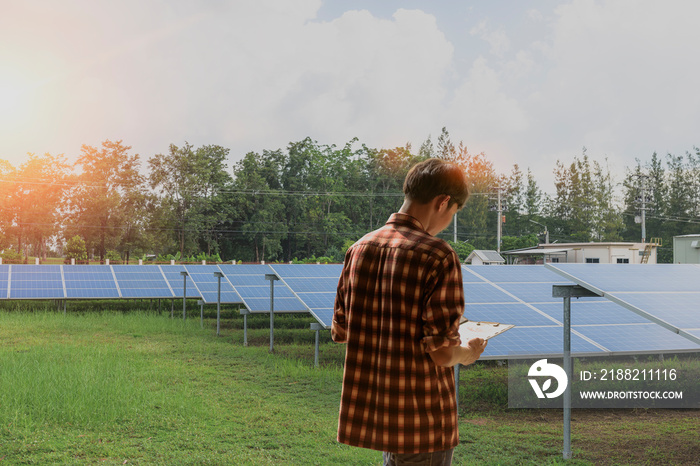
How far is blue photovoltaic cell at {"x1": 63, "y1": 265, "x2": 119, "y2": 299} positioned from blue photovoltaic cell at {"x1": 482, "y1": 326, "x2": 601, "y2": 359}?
1346 centimetres

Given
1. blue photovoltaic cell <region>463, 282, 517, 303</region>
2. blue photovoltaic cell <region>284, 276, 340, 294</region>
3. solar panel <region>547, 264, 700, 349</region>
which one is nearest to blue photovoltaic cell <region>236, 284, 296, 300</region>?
blue photovoltaic cell <region>284, 276, 340, 294</region>

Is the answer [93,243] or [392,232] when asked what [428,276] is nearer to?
[392,232]

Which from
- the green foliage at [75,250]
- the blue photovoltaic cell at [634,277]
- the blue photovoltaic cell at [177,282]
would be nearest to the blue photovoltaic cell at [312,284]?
the blue photovoltaic cell at [634,277]

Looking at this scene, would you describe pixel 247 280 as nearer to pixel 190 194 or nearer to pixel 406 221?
pixel 406 221

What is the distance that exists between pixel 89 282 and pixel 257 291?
24.2 feet

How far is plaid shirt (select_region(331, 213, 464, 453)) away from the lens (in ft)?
7.60

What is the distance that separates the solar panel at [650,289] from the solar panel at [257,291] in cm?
660

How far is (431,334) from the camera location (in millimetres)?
2305

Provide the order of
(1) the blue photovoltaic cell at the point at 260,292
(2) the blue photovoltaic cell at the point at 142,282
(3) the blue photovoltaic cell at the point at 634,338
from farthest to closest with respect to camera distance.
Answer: (2) the blue photovoltaic cell at the point at 142,282 < (1) the blue photovoltaic cell at the point at 260,292 < (3) the blue photovoltaic cell at the point at 634,338

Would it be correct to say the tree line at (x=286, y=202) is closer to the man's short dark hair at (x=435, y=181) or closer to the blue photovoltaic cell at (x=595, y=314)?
the blue photovoltaic cell at (x=595, y=314)

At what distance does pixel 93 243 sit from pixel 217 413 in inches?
1840

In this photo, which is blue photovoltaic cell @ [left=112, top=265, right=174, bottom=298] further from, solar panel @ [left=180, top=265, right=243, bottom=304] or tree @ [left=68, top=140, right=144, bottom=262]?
tree @ [left=68, top=140, right=144, bottom=262]

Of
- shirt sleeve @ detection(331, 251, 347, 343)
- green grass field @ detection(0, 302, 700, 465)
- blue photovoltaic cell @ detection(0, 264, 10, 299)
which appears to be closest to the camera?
shirt sleeve @ detection(331, 251, 347, 343)

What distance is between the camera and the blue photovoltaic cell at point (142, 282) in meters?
18.2
